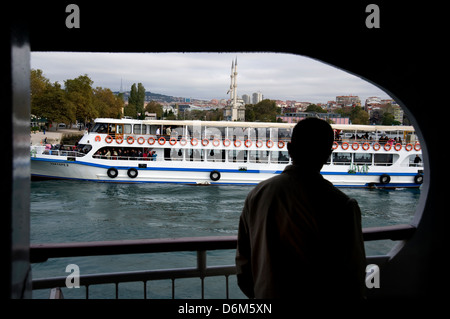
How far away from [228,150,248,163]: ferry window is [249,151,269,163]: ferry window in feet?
1.07

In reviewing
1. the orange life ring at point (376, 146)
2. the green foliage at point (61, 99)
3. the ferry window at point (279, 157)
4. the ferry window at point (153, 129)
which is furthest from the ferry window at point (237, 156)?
the green foliage at point (61, 99)

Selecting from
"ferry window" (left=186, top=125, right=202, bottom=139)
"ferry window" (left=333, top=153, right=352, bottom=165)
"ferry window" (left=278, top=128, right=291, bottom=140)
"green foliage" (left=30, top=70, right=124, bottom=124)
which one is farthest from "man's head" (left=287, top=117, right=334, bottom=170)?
"green foliage" (left=30, top=70, right=124, bottom=124)

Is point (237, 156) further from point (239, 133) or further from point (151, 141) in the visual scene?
point (151, 141)

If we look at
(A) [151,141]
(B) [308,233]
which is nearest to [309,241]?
(B) [308,233]

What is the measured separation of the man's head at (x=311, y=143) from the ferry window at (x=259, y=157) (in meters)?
15.0

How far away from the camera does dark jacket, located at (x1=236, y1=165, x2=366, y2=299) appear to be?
0.97 m

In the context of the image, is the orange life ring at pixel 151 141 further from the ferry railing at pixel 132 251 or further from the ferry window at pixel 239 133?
the ferry railing at pixel 132 251

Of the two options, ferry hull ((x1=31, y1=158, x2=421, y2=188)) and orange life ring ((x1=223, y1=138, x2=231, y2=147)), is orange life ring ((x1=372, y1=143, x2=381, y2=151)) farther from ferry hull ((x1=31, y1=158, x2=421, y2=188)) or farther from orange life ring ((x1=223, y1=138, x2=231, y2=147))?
orange life ring ((x1=223, y1=138, x2=231, y2=147))

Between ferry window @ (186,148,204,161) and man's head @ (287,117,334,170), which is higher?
man's head @ (287,117,334,170)

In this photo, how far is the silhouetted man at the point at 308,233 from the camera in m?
0.97

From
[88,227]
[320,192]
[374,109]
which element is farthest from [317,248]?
[374,109]

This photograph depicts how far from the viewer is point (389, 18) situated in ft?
5.17

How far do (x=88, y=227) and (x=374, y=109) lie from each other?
50.6 m
